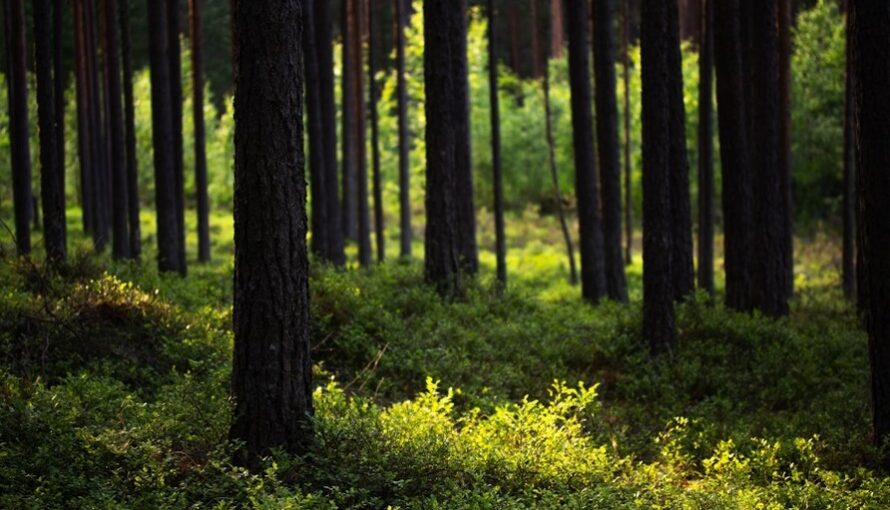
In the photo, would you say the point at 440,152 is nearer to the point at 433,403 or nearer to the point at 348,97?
the point at 433,403

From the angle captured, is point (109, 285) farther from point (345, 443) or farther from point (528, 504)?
point (528, 504)

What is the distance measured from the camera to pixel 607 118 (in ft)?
66.9

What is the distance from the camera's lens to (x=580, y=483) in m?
8.68

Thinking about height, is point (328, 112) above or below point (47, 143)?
above

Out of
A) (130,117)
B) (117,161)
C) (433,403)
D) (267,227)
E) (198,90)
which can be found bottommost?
(433,403)

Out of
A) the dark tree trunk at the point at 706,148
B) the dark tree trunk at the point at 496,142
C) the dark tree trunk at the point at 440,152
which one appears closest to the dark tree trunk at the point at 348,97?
the dark tree trunk at the point at 496,142

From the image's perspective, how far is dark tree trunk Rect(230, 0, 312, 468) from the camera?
8.09m

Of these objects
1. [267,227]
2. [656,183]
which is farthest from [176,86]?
[267,227]

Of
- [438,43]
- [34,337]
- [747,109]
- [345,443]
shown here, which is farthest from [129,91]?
[345,443]

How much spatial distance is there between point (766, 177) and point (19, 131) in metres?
14.9

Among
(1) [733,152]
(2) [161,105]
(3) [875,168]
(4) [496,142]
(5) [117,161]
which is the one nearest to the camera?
(3) [875,168]

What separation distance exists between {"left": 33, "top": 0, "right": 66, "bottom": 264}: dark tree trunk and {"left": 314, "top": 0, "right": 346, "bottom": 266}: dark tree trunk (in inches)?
272

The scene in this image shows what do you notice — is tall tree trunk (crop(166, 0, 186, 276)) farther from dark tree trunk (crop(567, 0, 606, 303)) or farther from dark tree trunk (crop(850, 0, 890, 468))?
dark tree trunk (crop(850, 0, 890, 468))

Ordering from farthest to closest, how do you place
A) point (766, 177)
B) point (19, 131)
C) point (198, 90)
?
point (198, 90), point (19, 131), point (766, 177)
